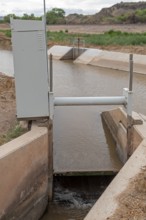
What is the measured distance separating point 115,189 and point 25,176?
152cm

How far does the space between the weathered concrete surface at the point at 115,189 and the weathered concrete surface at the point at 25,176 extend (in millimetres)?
1336

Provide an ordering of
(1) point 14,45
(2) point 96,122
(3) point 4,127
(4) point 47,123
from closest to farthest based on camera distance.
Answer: (1) point 14,45
(4) point 47,123
(3) point 4,127
(2) point 96,122

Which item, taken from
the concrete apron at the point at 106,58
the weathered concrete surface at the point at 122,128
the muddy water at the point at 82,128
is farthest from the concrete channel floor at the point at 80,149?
the concrete apron at the point at 106,58

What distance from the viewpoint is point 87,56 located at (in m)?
21.5

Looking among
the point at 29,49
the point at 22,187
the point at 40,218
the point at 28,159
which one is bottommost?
the point at 40,218

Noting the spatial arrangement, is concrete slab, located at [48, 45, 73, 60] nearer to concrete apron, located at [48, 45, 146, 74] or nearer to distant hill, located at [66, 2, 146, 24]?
concrete apron, located at [48, 45, 146, 74]

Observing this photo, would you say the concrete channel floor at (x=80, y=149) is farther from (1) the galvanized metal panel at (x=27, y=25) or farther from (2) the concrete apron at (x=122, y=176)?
(1) the galvanized metal panel at (x=27, y=25)

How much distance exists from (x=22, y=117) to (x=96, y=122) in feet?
11.8

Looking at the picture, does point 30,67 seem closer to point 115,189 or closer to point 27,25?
point 27,25

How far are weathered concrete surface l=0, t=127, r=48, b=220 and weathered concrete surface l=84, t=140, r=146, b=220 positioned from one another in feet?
4.38

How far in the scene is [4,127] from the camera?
6.70 metres

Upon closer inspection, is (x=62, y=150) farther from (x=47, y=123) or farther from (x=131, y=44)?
(x=131, y=44)

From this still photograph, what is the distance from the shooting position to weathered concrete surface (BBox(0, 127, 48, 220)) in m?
4.77

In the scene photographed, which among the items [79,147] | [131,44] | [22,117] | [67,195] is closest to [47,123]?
[22,117]
